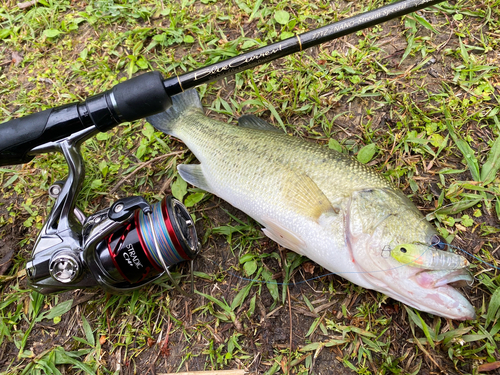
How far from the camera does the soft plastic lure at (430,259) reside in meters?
1.85

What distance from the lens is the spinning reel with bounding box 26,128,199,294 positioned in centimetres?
206

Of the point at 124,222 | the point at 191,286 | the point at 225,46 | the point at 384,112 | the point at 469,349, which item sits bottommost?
the point at 469,349

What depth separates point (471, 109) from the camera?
2.67 metres

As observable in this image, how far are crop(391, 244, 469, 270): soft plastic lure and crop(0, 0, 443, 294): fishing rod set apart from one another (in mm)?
1340

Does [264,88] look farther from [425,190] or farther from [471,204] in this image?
[471,204]

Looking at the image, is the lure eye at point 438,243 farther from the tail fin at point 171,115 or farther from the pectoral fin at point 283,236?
the tail fin at point 171,115

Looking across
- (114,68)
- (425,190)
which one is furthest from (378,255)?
(114,68)

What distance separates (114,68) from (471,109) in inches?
128

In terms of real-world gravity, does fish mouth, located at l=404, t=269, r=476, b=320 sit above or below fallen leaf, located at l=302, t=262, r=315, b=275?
above

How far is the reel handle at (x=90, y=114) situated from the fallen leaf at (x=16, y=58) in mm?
1938

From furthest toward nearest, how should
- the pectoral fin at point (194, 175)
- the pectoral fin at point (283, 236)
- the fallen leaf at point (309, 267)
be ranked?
the pectoral fin at point (194, 175), the fallen leaf at point (309, 267), the pectoral fin at point (283, 236)

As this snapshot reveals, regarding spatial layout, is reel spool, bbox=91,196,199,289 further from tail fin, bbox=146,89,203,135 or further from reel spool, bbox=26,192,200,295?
tail fin, bbox=146,89,203,135

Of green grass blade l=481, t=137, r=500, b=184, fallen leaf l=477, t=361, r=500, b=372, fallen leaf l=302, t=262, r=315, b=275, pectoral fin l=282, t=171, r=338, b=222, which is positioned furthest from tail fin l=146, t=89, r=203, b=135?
fallen leaf l=477, t=361, r=500, b=372

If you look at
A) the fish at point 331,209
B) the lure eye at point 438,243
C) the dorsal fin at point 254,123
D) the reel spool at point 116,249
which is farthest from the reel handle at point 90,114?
the lure eye at point 438,243
